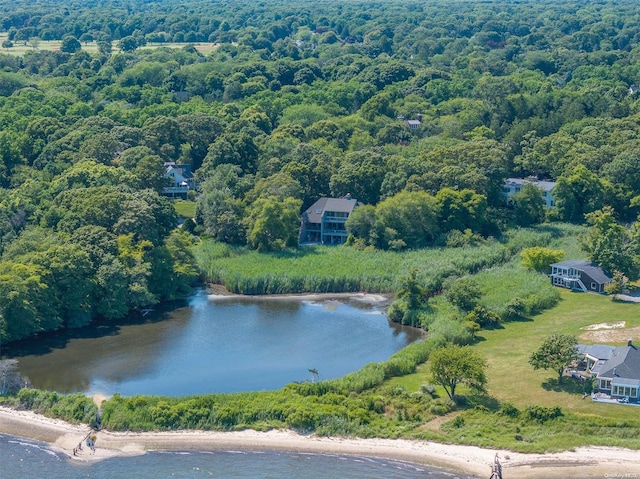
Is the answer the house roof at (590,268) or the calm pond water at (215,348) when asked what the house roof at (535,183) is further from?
the calm pond water at (215,348)

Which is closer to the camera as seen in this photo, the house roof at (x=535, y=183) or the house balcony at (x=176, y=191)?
the house roof at (x=535, y=183)

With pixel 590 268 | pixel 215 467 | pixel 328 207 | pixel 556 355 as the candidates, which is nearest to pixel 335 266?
pixel 328 207

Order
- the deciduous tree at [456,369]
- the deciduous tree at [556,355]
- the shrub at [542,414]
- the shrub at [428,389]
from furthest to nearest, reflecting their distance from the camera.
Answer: the deciduous tree at [556,355]
the shrub at [428,389]
the deciduous tree at [456,369]
the shrub at [542,414]

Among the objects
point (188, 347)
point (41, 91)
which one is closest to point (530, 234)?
point (188, 347)

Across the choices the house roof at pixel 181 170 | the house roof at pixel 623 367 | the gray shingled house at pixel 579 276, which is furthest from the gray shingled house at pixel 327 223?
the house roof at pixel 623 367

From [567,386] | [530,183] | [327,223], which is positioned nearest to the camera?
[567,386]

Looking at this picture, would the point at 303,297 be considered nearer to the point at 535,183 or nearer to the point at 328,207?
the point at 328,207

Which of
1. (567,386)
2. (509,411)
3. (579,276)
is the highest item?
(579,276)
